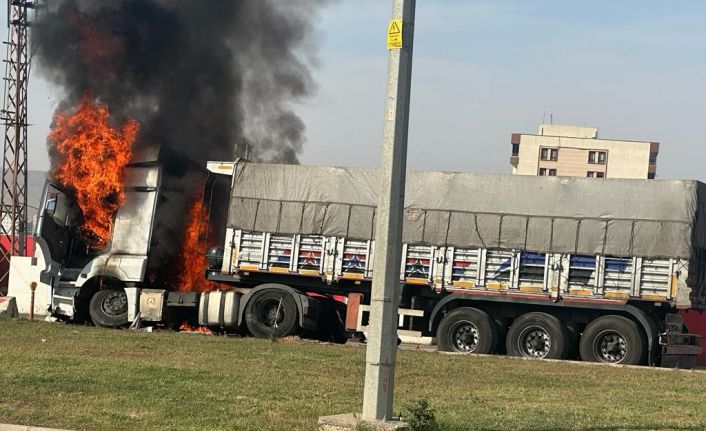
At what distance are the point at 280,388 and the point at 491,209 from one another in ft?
30.7

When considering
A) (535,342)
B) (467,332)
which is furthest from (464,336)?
(535,342)

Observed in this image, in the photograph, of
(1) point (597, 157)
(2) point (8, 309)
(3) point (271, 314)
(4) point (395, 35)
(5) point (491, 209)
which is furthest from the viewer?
→ (1) point (597, 157)

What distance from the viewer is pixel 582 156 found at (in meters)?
125

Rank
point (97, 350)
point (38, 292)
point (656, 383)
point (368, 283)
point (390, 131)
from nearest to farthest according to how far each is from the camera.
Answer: point (390, 131) < point (656, 383) < point (97, 350) < point (368, 283) < point (38, 292)

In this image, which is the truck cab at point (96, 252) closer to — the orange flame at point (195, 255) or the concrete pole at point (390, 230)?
the orange flame at point (195, 255)

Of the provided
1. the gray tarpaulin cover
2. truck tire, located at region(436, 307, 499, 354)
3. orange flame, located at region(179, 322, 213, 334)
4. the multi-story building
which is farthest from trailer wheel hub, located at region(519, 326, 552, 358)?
the multi-story building

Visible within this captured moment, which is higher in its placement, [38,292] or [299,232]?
[299,232]

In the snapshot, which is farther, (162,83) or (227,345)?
(162,83)

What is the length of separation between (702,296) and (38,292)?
15.5 metres

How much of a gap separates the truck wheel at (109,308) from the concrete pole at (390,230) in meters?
15.5

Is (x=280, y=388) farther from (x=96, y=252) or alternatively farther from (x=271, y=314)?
(x=96, y=252)

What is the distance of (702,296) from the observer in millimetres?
21203

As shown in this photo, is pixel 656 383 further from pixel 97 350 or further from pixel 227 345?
pixel 97 350

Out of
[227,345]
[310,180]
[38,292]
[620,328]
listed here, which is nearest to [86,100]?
[38,292]
